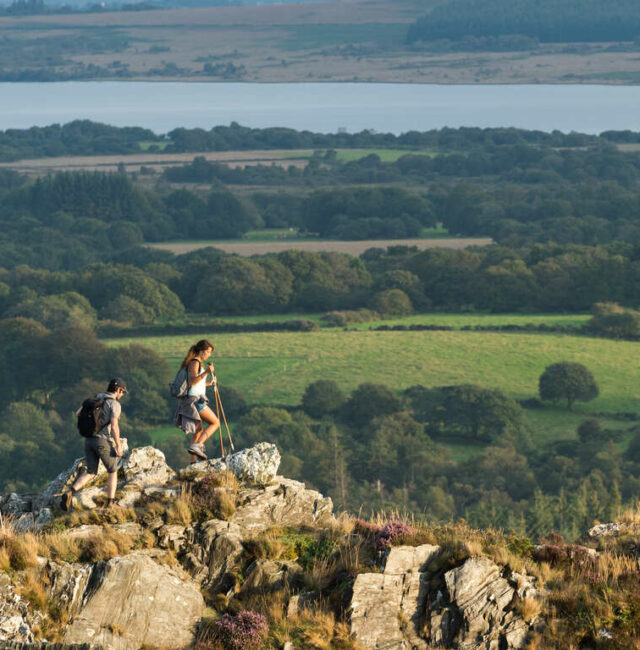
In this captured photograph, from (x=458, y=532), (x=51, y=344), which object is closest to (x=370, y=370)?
(x=51, y=344)

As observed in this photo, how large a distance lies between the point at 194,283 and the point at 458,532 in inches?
5633

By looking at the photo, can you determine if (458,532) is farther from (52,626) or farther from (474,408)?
(474,408)

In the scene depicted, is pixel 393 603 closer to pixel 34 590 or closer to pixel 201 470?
pixel 201 470

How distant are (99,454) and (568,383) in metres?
90.4

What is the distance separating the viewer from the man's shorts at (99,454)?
17.7 meters

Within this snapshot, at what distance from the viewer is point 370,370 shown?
120 metres

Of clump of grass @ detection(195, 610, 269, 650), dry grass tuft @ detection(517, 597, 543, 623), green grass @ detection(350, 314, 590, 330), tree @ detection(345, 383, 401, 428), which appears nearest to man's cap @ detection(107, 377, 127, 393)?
clump of grass @ detection(195, 610, 269, 650)

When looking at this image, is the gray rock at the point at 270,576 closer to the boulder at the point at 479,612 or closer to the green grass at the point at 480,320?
the boulder at the point at 479,612

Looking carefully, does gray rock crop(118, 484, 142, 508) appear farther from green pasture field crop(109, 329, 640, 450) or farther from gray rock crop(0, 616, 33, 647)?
green pasture field crop(109, 329, 640, 450)

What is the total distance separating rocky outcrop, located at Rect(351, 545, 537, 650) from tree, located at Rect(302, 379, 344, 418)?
9399cm

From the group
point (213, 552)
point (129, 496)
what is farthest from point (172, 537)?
point (129, 496)

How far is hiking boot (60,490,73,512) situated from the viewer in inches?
691

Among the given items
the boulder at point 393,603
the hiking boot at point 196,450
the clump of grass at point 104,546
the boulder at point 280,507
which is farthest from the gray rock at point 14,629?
the hiking boot at point 196,450

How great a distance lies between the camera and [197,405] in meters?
19.3
